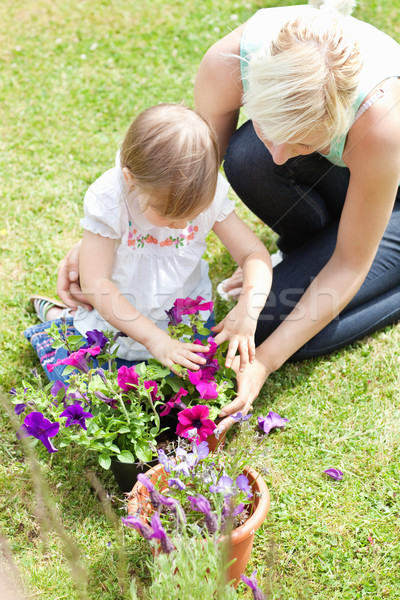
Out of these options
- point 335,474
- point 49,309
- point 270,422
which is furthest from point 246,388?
point 49,309

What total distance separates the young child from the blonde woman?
0.23 meters

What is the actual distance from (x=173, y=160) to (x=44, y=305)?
1148 mm

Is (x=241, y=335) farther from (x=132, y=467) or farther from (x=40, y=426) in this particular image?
(x=40, y=426)

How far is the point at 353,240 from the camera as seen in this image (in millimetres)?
2305

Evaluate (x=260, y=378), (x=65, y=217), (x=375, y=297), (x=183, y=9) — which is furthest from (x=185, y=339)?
(x=183, y=9)

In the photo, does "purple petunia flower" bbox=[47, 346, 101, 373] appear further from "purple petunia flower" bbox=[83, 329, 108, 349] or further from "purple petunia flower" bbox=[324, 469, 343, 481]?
"purple petunia flower" bbox=[324, 469, 343, 481]

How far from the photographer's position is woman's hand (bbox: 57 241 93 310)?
2.43 metres

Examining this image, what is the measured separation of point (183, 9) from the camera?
17.3 ft

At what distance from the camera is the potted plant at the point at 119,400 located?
1790 mm

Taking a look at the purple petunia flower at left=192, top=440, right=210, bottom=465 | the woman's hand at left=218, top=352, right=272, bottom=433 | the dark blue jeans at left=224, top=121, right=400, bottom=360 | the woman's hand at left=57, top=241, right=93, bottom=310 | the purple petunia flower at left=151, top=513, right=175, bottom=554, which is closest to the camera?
A: the purple petunia flower at left=151, top=513, right=175, bottom=554

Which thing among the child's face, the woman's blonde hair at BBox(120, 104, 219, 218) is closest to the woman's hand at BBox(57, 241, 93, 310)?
the child's face

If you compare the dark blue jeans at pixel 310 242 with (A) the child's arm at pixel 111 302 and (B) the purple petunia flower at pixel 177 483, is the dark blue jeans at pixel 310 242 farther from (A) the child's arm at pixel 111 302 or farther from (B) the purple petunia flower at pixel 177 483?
(B) the purple petunia flower at pixel 177 483

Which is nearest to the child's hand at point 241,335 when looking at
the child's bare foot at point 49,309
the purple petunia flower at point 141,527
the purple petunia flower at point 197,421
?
the purple petunia flower at point 197,421

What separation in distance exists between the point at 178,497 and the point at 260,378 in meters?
0.74
